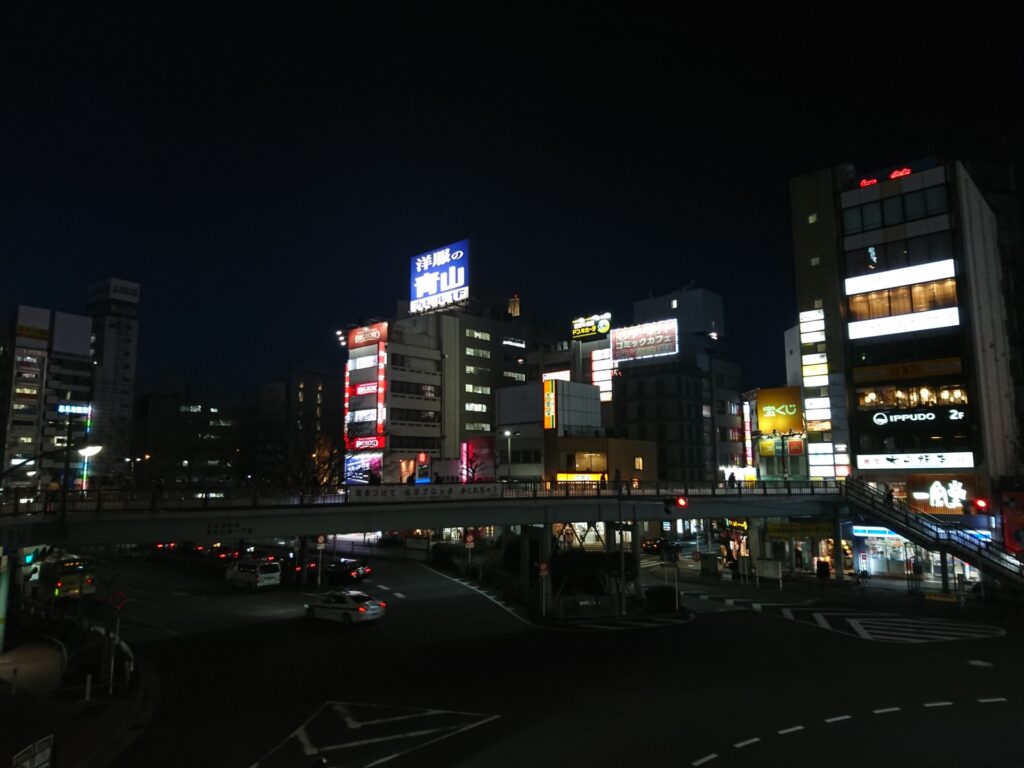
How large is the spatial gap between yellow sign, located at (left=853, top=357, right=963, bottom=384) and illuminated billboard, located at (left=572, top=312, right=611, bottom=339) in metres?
47.9

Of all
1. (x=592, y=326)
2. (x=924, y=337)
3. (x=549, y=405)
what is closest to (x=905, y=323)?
(x=924, y=337)

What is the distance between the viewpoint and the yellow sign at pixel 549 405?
69000 millimetres

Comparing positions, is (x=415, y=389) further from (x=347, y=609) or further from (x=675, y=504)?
(x=347, y=609)

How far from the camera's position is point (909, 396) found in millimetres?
46844

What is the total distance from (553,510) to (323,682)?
15901 mm

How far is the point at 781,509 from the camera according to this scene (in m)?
41.5

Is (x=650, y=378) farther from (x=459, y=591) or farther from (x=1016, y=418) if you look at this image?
(x=459, y=591)

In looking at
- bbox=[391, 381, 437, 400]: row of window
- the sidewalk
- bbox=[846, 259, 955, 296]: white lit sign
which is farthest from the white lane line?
bbox=[391, 381, 437, 400]: row of window

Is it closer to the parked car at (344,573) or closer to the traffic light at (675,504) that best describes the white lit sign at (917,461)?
the traffic light at (675,504)

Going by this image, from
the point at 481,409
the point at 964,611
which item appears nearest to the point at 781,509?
the point at 964,611

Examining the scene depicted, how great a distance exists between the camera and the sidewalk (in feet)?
45.2

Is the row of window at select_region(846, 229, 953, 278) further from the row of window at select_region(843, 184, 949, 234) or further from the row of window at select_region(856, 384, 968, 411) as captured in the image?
the row of window at select_region(856, 384, 968, 411)

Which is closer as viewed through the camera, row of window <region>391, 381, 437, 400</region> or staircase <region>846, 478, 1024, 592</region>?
staircase <region>846, 478, 1024, 592</region>

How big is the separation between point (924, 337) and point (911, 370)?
7.89ft
